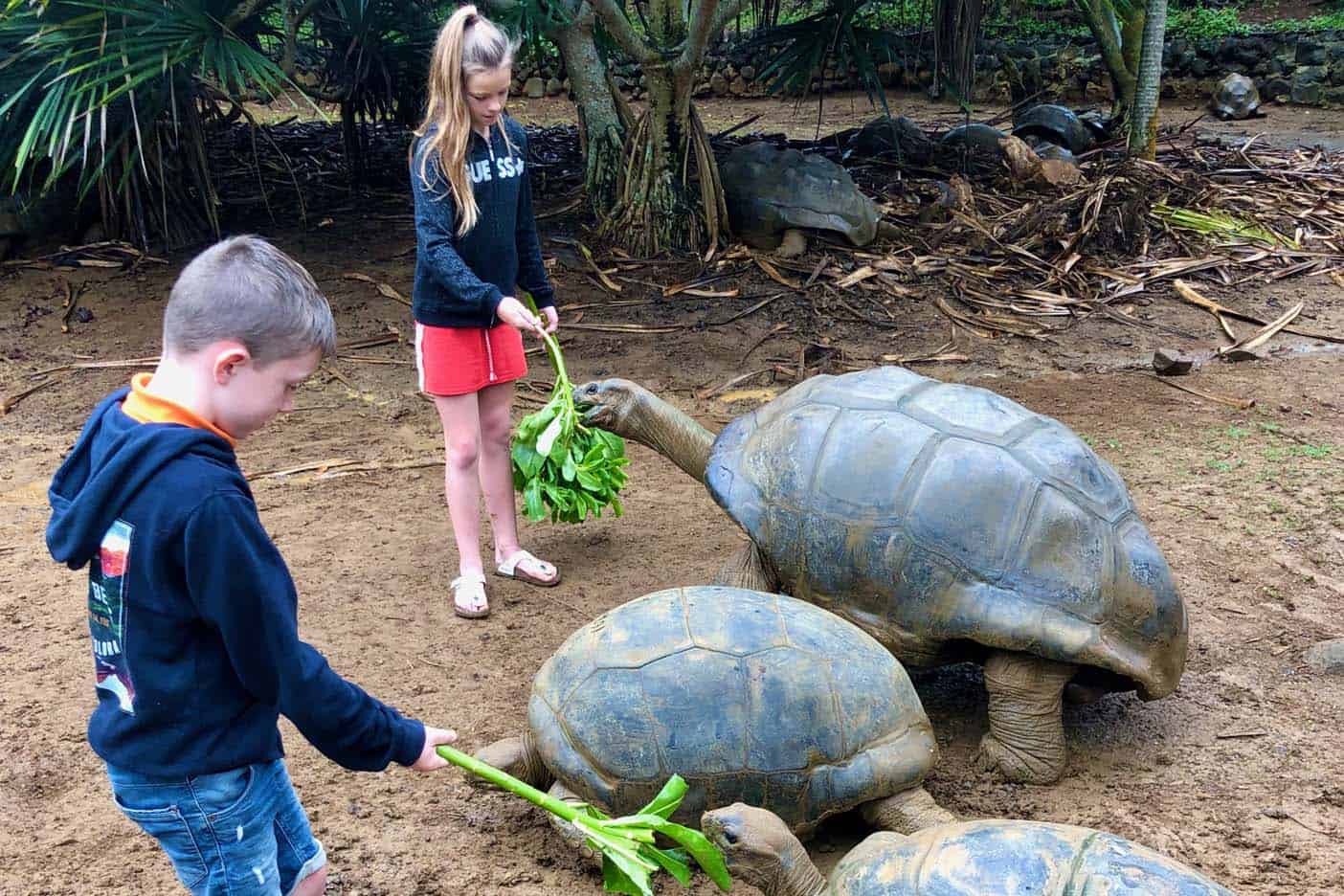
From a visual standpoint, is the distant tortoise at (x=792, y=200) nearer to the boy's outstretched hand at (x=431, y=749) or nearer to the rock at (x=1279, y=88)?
the boy's outstretched hand at (x=431, y=749)

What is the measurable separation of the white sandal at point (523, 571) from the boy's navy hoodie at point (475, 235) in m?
0.91

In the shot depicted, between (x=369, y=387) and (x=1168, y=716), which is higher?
(x=369, y=387)

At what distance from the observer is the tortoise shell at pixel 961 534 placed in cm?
286

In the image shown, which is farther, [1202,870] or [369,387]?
[369,387]

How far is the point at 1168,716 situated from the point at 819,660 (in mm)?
1245

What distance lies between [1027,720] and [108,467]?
2.33m

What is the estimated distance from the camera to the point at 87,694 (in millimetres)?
3197

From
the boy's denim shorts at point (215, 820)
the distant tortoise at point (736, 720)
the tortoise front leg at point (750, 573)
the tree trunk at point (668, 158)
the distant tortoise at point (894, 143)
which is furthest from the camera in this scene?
the distant tortoise at point (894, 143)

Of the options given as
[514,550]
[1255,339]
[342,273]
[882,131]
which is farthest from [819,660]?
[882,131]

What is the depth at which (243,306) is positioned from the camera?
1.60 meters

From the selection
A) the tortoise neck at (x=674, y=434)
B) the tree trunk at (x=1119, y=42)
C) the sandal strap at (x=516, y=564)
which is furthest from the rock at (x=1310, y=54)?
the sandal strap at (x=516, y=564)

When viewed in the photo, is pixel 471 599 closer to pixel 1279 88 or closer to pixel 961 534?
pixel 961 534

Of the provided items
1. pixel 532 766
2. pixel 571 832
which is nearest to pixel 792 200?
pixel 532 766

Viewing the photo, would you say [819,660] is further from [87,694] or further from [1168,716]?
[87,694]
